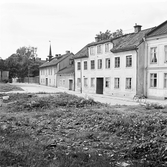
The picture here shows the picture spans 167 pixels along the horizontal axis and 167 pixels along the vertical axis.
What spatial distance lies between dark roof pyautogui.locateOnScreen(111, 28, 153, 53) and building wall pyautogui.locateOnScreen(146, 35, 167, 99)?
1.71m

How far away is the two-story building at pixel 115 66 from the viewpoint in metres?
28.2

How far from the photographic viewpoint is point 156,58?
26797mm

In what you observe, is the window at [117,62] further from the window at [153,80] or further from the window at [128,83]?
the window at [153,80]

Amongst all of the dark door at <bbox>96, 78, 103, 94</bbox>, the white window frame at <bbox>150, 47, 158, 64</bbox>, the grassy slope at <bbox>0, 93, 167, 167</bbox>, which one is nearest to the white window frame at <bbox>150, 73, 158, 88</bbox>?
the white window frame at <bbox>150, 47, 158, 64</bbox>

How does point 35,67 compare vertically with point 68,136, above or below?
above

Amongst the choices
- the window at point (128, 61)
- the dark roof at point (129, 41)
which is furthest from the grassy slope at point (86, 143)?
the window at point (128, 61)

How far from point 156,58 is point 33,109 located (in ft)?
56.3

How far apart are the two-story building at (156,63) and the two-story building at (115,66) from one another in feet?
2.53

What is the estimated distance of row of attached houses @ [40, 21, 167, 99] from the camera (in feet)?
85.9

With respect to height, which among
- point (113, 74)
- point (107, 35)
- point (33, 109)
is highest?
point (107, 35)

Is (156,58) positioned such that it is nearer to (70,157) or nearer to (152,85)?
(152,85)

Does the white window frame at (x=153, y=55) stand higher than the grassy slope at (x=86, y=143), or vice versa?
the white window frame at (x=153, y=55)

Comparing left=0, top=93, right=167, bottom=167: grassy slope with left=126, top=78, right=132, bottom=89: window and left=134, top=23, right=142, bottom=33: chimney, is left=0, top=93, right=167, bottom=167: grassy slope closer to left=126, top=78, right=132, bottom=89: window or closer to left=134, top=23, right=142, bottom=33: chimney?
left=126, top=78, right=132, bottom=89: window

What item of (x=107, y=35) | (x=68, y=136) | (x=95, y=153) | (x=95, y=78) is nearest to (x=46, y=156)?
(x=95, y=153)
